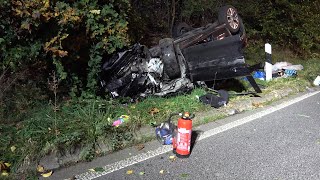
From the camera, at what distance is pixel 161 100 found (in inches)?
219

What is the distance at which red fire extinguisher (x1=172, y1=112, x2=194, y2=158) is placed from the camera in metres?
3.89

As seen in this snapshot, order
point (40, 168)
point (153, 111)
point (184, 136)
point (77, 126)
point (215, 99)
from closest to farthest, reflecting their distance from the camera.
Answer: point (40, 168) → point (184, 136) → point (77, 126) → point (153, 111) → point (215, 99)

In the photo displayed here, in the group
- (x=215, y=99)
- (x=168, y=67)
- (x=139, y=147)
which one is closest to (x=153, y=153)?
(x=139, y=147)

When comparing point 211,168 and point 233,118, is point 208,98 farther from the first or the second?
point 211,168

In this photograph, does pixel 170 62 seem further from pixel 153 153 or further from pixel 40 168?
pixel 40 168

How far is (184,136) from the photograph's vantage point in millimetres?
3891

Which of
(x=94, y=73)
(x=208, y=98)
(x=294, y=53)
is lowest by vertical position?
(x=294, y=53)

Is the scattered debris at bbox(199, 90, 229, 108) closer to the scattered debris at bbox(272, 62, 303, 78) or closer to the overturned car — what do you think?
the overturned car

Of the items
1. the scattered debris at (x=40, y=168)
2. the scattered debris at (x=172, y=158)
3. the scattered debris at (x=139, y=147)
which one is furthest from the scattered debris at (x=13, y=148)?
the scattered debris at (x=172, y=158)

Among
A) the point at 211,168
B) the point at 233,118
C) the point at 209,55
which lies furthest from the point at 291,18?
the point at 211,168

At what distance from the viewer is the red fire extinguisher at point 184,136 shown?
389 centimetres

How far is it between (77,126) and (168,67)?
2.38 meters

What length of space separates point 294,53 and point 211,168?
370 inches

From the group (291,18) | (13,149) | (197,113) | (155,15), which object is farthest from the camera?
(291,18)
